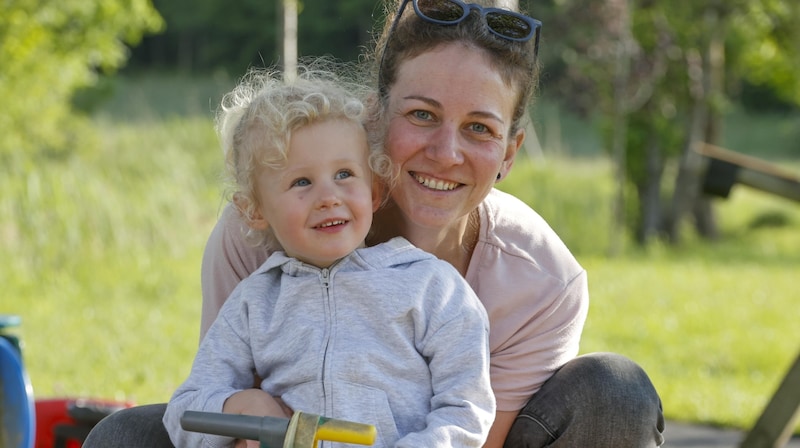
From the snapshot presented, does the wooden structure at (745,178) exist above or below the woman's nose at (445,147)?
below

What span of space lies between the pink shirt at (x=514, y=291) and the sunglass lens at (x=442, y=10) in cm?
46

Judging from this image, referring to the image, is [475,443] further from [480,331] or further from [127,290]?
[127,290]

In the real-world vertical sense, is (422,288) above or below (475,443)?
above

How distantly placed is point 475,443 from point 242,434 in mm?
549

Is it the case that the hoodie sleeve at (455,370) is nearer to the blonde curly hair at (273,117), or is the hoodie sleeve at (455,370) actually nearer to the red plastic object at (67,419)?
the blonde curly hair at (273,117)

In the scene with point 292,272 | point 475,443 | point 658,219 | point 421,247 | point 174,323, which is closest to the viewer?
point 475,443

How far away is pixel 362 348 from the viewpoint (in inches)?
82.5

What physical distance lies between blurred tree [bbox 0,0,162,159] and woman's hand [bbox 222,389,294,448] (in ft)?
22.2

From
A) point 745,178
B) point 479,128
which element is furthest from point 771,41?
point 479,128

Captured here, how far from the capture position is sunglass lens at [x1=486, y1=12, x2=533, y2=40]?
7.93 ft

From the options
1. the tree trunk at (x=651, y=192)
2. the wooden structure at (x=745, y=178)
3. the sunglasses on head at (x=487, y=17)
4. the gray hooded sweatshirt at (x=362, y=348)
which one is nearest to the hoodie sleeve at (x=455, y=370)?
the gray hooded sweatshirt at (x=362, y=348)

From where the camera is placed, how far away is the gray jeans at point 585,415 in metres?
2.34

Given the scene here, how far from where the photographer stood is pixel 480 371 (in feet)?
6.82

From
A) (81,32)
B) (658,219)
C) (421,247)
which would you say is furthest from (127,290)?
(658,219)
